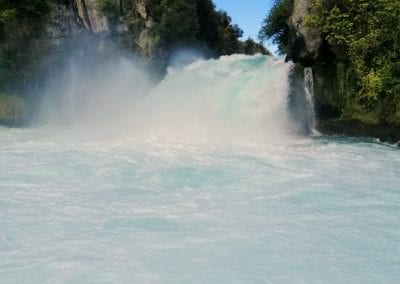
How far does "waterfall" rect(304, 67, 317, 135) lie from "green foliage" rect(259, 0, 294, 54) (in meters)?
4.18

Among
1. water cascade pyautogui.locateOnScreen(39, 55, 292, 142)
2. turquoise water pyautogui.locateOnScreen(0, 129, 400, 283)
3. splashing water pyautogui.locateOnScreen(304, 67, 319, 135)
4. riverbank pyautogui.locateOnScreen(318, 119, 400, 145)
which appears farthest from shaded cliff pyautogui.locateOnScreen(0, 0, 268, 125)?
riverbank pyautogui.locateOnScreen(318, 119, 400, 145)

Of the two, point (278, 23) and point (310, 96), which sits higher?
point (278, 23)

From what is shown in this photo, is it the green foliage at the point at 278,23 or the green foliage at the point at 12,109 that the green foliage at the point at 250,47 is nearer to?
the green foliage at the point at 278,23

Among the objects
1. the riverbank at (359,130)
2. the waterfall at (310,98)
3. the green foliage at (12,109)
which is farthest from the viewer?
the green foliage at (12,109)

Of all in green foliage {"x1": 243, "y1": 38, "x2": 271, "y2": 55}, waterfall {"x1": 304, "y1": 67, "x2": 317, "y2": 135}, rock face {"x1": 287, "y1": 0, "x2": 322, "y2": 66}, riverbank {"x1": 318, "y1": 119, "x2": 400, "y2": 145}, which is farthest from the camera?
green foliage {"x1": 243, "y1": 38, "x2": 271, "y2": 55}

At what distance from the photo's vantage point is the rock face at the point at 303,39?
14695 millimetres

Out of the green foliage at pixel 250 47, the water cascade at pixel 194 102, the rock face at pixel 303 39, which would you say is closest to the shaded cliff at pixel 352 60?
the rock face at pixel 303 39

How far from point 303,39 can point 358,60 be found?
1.78 m

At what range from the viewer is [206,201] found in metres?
7.69

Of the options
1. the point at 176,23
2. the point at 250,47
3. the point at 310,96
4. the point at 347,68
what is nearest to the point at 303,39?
the point at 347,68

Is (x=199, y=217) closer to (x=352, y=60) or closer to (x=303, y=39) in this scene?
(x=352, y=60)

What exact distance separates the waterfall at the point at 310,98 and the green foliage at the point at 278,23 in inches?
164

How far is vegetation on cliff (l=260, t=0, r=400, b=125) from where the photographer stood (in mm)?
13203

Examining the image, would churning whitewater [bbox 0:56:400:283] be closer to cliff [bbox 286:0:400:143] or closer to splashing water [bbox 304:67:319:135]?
splashing water [bbox 304:67:319:135]
